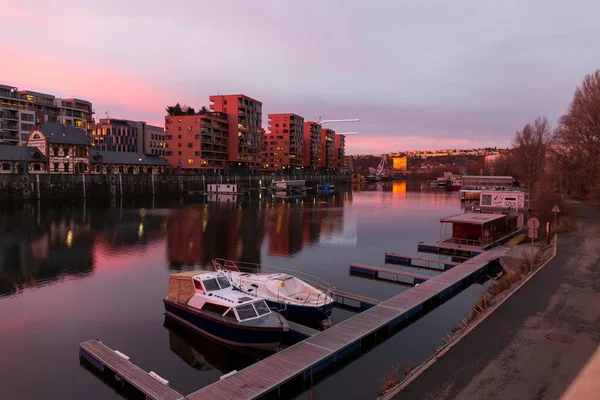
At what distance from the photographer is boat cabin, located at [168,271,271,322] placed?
23969 mm

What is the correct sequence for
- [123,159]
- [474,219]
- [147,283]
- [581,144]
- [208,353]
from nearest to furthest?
[208,353]
[147,283]
[474,219]
[581,144]
[123,159]

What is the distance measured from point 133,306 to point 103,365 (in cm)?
1107

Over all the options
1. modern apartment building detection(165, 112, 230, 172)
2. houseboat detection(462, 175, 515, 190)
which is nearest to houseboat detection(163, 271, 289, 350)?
houseboat detection(462, 175, 515, 190)

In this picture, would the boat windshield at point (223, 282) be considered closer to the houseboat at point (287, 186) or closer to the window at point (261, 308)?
the window at point (261, 308)

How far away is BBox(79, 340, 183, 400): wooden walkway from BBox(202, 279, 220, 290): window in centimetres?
680

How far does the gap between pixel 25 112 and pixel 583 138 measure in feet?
547

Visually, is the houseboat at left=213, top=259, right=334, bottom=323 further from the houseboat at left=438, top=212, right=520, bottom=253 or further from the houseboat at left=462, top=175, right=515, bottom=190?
the houseboat at left=462, top=175, right=515, bottom=190

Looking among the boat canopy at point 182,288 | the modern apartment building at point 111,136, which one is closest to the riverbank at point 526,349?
the boat canopy at point 182,288

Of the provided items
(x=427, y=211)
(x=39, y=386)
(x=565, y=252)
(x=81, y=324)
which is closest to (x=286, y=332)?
(x=39, y=386)

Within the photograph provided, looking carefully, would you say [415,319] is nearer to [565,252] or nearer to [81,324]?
[565,252]

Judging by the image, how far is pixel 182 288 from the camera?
27516 mm

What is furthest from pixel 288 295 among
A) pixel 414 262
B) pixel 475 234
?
pixel 475 234

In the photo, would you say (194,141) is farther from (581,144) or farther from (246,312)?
(246,312)

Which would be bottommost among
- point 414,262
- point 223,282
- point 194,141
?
point 414,262
